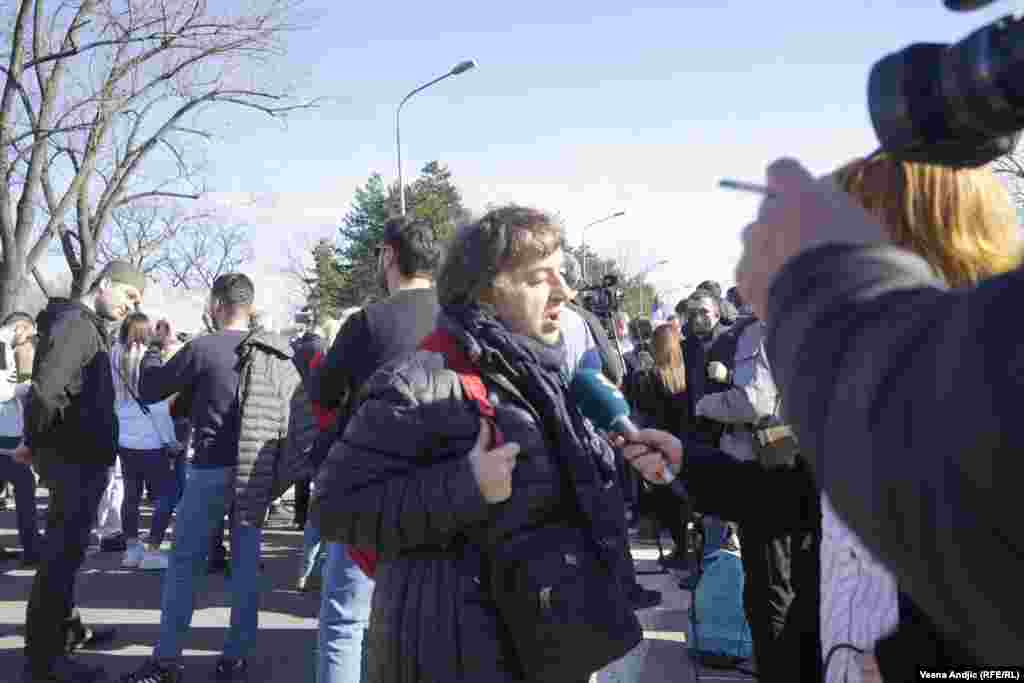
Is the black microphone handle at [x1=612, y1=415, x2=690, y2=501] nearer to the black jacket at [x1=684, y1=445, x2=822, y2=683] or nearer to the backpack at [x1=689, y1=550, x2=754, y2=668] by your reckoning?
the black jacket at [x1=684, y1=445, x2=822, y2=683]

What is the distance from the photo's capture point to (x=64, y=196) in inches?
786

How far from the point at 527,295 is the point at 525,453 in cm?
48

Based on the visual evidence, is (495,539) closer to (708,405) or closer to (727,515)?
(727,515)

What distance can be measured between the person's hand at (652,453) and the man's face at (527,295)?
433 millimetres

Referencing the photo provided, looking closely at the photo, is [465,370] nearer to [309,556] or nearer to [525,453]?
[525,453]

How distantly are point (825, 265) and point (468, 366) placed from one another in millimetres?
1533

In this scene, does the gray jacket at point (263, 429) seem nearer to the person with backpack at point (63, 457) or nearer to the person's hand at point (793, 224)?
the person with backpack at point (63, 457)

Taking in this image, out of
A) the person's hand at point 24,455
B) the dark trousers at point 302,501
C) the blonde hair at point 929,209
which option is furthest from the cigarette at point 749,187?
the dark trousers at point 302,501

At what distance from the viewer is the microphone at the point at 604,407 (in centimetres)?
237

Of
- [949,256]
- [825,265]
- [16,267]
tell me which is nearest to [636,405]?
[949,256]

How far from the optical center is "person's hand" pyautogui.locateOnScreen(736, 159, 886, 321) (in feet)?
3.10

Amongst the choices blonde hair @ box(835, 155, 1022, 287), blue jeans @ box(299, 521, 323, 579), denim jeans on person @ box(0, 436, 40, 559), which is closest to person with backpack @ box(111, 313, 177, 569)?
denim jeans on person @ box(0, 436, 40, 559)

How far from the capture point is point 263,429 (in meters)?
5.15

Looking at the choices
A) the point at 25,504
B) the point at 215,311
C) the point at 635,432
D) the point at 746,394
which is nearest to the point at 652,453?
the point at 635,432
